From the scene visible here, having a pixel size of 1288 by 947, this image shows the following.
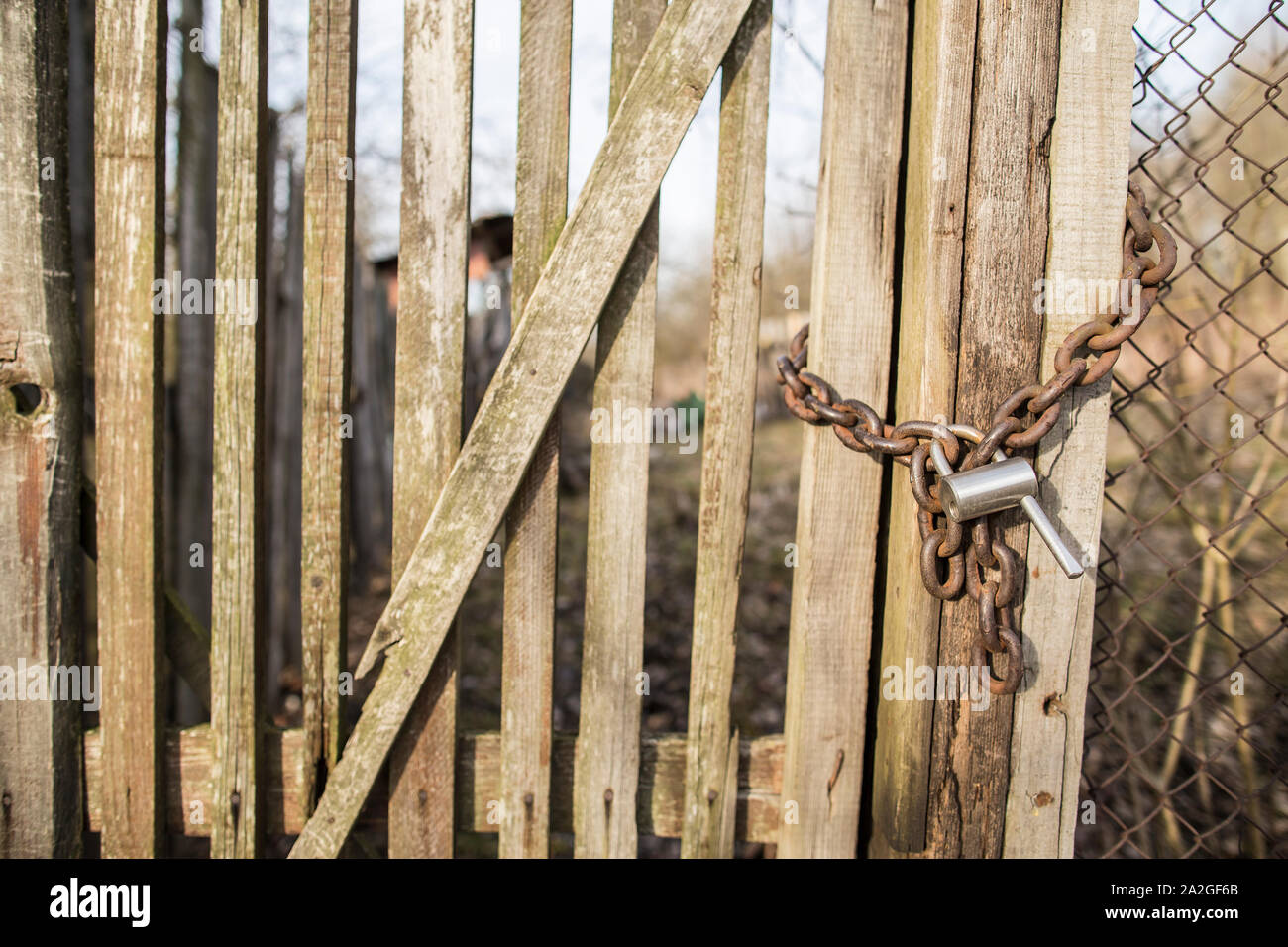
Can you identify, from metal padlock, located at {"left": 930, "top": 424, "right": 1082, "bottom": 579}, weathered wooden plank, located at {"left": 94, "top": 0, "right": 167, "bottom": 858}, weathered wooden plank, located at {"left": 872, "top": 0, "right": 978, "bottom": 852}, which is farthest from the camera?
weathered wooden plank, located at {"left": 94, "top": 0, "right": 167, "bottom": 858}

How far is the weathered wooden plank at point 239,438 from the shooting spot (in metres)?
1.49

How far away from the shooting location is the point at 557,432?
1.60m

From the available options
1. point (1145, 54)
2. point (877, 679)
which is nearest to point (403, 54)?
point (877, 679)

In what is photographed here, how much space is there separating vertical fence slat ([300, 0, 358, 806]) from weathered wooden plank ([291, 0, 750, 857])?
0.30 ft

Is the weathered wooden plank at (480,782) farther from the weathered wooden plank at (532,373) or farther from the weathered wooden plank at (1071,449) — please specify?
the weathered wooden plank at (1071,449)

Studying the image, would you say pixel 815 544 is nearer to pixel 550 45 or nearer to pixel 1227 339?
pixel 550 45

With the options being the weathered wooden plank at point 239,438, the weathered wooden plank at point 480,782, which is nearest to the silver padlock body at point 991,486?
the weathered wooden plank at point 480,782

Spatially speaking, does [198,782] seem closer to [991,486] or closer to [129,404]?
[129,404]

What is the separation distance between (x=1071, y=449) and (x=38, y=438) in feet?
6.99

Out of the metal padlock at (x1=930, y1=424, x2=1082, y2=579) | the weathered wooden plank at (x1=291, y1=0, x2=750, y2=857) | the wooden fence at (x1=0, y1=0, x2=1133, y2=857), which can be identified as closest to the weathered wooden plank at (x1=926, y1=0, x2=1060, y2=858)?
the wooden fence at (x1=0, y1=0, x2=1133, y2=857)

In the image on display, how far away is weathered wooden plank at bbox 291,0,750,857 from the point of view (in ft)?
4.77

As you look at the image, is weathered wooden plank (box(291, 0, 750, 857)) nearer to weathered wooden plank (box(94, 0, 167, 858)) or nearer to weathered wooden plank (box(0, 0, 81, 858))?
weathered wooden plank (box(94, 0, 167, 858))

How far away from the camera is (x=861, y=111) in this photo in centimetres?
146

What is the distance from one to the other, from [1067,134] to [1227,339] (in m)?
1.33
